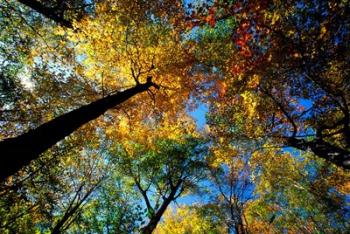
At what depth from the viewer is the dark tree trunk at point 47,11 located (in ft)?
38.3

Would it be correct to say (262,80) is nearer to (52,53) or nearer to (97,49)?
(97,49)

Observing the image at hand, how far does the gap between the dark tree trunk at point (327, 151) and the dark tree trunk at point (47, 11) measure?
13.7 meters

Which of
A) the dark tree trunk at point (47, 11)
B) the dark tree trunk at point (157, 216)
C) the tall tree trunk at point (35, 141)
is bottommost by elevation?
the tall tree trunk at point (35, 141)

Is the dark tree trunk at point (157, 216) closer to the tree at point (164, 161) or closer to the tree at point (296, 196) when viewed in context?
the tree at point (164, 161)

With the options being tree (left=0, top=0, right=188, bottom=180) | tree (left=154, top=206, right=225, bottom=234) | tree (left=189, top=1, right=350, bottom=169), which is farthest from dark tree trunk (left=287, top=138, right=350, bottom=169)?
tree (left=154, top=206, right=225, bottom=234)

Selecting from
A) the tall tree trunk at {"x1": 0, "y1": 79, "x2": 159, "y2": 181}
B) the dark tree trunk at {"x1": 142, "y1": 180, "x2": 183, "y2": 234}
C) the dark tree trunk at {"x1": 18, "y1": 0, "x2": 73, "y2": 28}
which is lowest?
the tall tree trunk at {"x1": 0, "y1": 79, "x2": 159, "y2": 181}

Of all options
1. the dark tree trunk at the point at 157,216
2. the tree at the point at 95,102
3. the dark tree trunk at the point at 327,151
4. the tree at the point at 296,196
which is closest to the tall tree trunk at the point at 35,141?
the tree at the point at 95,102

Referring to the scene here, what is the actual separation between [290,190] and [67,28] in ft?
84.6

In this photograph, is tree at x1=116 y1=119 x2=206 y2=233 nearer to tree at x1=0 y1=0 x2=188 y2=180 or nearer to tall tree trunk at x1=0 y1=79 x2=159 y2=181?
tree at x1=0 y1=0 x2=188 y2=180

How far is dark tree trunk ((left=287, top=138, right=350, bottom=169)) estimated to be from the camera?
9.59 m

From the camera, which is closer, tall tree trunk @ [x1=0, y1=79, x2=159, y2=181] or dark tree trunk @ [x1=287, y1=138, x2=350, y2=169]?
tall tree trunk @ [x1=0, y1=79, x2=159, y2=181]

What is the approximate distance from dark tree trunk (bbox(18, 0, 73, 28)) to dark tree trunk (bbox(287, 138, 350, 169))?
1372cm

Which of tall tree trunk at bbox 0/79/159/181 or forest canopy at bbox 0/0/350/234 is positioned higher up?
forest canopy at bbox 0/0/350/234

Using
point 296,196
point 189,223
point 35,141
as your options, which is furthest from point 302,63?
point 189,223
